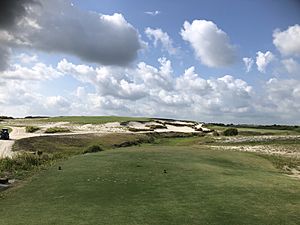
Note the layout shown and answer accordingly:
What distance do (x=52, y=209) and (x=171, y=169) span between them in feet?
43.4

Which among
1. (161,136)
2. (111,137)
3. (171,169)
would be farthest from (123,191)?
(161,136)

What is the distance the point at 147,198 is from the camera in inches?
722

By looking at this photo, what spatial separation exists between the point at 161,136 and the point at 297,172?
2002 inches

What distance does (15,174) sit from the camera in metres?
28.5

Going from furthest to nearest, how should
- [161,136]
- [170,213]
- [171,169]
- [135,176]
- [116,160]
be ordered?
[161,136] < [116,160] < [171,169] < [135,176] < [170,213]

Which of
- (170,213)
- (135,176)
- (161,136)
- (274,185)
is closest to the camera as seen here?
(170,213)

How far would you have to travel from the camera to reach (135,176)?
24.7 m

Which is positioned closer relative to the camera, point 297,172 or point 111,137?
point 297,172

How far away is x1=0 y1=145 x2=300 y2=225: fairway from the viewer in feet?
49.3

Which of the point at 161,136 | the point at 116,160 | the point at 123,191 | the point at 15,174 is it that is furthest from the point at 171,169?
the point at 161,136

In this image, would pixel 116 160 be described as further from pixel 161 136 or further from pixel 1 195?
pixel 161 136

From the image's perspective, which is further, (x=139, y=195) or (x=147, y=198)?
(x=139, y=195)

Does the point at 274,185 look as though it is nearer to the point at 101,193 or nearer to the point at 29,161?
the point at 101,193

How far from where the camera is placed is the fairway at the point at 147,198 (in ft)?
49.3
